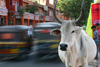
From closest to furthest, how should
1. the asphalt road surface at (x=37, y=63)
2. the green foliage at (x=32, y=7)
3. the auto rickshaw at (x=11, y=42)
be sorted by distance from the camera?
the asphalt road surface at (x=37, y=63) < the auto rickshaw at (x=11, y=42) < the green foliage at (x=32, y=7)

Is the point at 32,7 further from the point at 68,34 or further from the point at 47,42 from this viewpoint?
the point at 68,34

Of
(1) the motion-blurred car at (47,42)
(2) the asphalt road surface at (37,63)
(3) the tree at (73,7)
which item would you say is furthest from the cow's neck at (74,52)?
(3) the tree at (73,7)

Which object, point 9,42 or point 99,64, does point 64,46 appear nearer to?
point 99,64

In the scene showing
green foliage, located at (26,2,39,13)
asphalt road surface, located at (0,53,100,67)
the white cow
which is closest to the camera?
the white cow

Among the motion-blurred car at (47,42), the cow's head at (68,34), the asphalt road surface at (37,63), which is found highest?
the cow's head at (68,34)

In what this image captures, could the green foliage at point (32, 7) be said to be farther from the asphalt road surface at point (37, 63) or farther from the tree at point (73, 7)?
the asphalt road surface at point (37, 63)

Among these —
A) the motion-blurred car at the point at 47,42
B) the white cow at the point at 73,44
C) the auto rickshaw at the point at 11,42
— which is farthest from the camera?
the motion-blurred car at the point at 47,42

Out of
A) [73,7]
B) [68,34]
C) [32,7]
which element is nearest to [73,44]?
[68,34]

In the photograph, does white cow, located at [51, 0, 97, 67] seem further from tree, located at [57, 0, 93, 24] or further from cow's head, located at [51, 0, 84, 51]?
tree, located at [57, 0, 93, 24]

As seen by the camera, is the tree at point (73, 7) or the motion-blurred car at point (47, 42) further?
the tree at point (73, 7)

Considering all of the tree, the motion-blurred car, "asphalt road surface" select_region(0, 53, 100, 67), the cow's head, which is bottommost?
"asphalt road surface" select_region(0, 53, 100, 67)

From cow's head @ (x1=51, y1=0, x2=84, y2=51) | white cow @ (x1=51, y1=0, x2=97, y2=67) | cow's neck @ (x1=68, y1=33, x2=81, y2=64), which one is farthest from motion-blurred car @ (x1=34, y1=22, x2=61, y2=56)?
cow's head @ (x1=51, y1=0, x2=84, y2=51)

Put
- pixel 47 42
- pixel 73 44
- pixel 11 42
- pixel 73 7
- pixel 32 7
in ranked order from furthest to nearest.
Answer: pixel 32 7, pixel 73 7, pixel 47 42, pixel 11 42, pixel 73 44

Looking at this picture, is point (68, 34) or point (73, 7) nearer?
point (68, 34)
